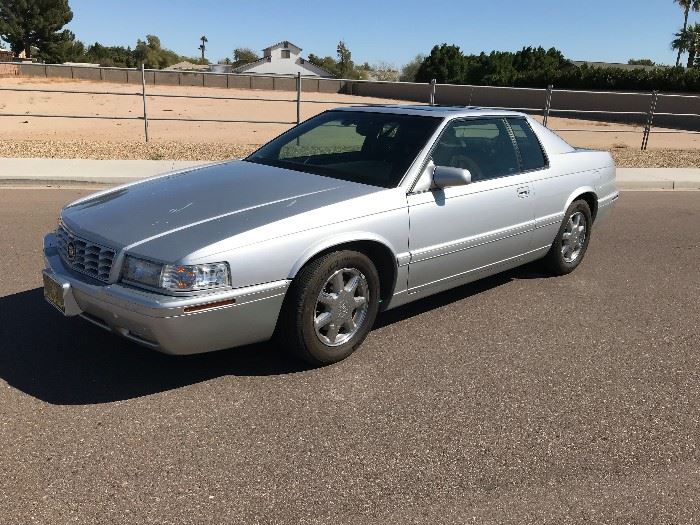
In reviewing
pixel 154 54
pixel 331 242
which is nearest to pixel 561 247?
pixel 331 242

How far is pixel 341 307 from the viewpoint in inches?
145

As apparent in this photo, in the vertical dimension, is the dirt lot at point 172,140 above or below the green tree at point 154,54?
below

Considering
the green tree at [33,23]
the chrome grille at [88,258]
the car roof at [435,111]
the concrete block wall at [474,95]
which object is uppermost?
the green tree at [33,23]

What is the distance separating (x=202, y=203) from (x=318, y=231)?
743 mm

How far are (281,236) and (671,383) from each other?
2443 millimetres

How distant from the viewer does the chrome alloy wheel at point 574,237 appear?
18.1 ft

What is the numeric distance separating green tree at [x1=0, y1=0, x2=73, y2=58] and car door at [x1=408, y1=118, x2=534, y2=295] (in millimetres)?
87560

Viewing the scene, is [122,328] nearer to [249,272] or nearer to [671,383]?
[249,272]

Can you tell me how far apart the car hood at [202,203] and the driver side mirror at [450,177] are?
0.41 m

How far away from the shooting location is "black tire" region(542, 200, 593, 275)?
17.7 feet

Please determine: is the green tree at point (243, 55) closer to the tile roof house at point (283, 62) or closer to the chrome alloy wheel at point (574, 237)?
the tile roof house at point (283, 62)

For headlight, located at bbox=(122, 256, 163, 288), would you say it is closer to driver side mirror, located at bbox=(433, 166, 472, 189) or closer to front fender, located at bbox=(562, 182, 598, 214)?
driver side mirror, located at bbox=(433, 166, 472, 189)

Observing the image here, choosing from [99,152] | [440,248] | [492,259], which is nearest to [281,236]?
[440,248]

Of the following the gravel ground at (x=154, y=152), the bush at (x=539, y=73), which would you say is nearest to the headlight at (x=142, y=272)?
the gravel ground at (x=154, y=152)
